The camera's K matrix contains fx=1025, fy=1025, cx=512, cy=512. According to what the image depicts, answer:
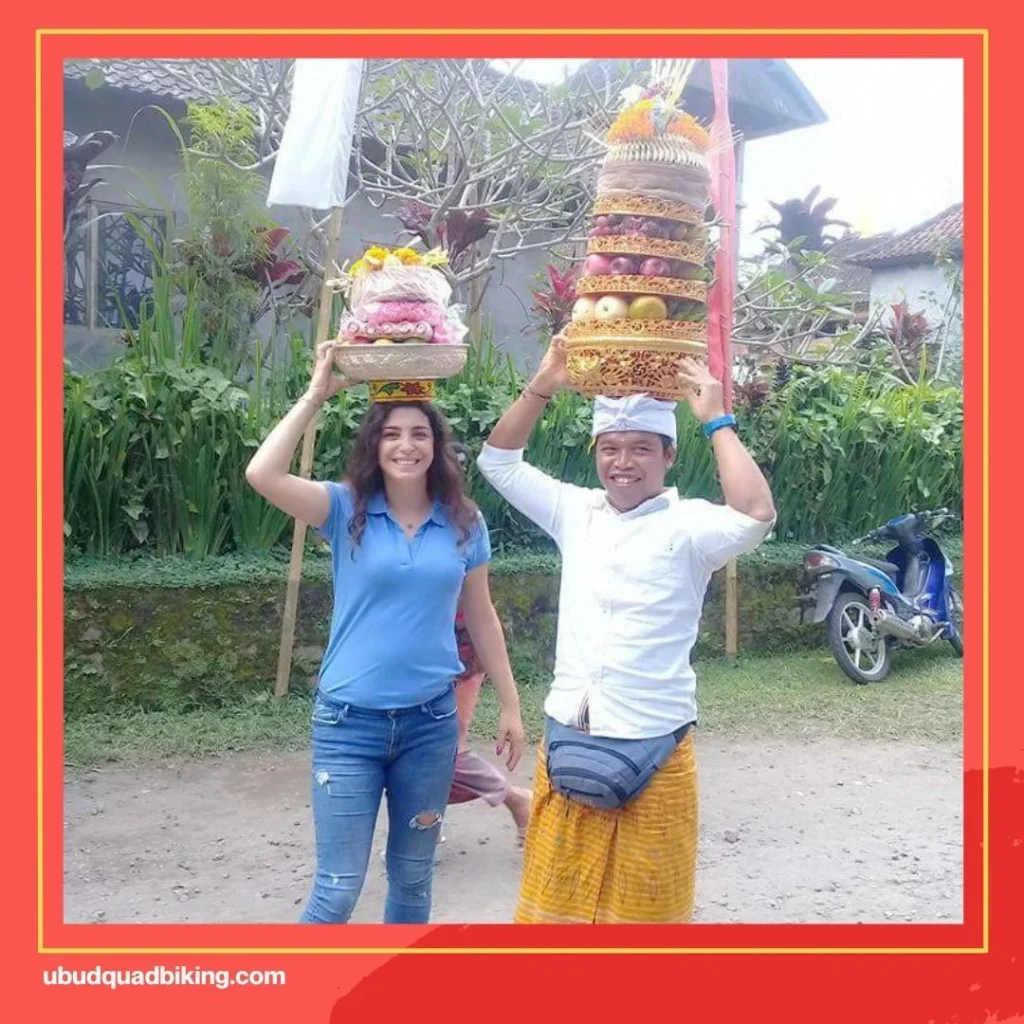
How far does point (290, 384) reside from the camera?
557 centimetres

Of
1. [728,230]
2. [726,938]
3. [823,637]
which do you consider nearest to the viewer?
[726,938]

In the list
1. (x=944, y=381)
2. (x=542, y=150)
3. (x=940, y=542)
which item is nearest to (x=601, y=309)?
(x=542, y=150)

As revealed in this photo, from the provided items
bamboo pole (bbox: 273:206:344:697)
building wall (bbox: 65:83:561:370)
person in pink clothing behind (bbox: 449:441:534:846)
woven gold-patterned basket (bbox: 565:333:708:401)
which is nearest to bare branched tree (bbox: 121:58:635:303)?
building wall (bbox: 65:83:561:370)

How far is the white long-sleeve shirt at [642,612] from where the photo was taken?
7.55ft

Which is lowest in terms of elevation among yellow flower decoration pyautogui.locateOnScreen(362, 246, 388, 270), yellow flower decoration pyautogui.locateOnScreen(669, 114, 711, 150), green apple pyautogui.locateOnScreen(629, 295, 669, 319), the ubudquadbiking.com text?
the ubudquadbiking.com text

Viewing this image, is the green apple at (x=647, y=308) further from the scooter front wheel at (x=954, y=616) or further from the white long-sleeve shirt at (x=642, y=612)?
the scooter front wheel at (x=954, y=616)

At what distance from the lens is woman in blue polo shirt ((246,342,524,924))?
2.41 metres

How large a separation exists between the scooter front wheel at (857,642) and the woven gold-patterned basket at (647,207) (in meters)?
3.94

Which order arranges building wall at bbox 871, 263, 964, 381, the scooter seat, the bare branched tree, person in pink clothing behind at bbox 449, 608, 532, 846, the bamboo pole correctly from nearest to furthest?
person in pink clothing behind at bbox 449, 608, 532, 846
the bamboo pole
the bare branched tree
the scooter seat
building wall at bbox 871, 263, 964, 381

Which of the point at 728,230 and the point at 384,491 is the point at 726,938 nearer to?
the point at 384,491

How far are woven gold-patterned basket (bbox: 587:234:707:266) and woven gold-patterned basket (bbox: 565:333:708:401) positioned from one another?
0.71ft

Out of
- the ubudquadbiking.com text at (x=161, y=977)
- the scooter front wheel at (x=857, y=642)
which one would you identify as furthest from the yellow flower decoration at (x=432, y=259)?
the scooter front wheel at (x=857, y=642)

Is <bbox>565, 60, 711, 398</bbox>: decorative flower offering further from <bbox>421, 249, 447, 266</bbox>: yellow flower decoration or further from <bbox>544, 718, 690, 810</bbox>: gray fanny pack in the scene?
<bbox>544, 718, 690, 810</bbox>: gray fanny pack

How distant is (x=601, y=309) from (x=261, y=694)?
3212 mm
